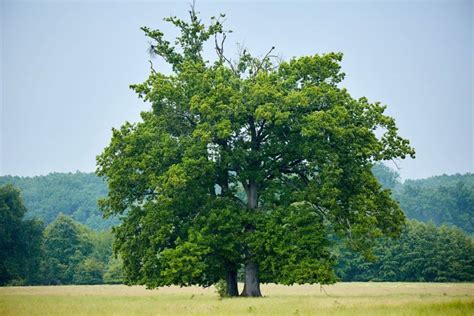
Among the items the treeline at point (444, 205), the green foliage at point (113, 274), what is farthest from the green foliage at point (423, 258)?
the treeline at point (444, 205)

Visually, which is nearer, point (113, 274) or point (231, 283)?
point (231, 283)

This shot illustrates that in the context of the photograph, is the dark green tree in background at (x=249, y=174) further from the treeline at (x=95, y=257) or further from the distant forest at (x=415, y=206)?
the distant forest at (x=415, y=206)

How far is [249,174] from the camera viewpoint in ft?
155

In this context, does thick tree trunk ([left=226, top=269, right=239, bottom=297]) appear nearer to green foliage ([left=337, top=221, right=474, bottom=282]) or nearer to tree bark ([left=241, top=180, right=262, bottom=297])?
tree bark ([left=241, top=180, right=262, bottom=297])

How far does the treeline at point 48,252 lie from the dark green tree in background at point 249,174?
1483 inches

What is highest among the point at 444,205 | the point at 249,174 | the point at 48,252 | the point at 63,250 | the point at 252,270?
the point at 444,205

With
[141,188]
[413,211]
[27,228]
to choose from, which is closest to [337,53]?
[141,188]

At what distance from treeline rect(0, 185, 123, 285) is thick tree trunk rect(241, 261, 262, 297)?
3803cm

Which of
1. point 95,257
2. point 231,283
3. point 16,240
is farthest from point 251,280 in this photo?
point 95,257

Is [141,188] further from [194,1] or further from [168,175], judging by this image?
[194,1]

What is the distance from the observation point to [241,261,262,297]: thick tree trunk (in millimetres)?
47656

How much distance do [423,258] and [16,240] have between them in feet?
153

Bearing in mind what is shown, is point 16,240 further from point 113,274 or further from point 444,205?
point 444,205

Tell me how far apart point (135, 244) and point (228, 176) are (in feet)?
22.7
